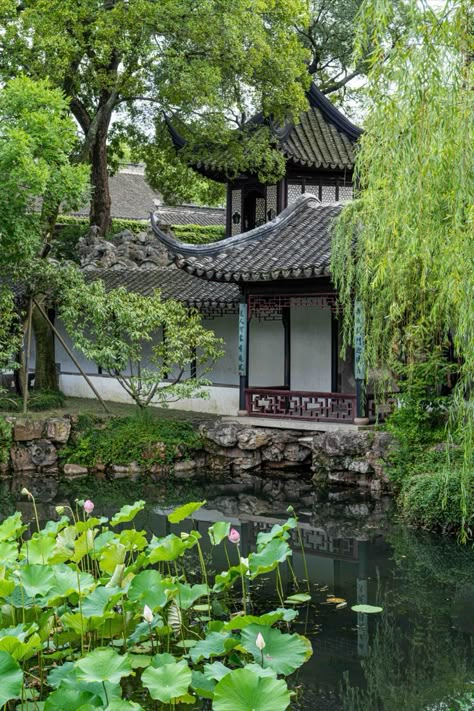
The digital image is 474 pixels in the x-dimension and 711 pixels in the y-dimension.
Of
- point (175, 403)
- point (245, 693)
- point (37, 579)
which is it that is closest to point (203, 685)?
point (245, 693)

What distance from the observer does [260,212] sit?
1705 centimetres

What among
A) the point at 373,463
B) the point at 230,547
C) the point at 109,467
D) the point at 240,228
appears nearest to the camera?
the point at 230,547

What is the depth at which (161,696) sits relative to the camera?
410 centimetres

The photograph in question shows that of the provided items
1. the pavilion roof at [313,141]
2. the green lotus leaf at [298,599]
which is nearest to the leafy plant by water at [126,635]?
the green lotus leaf at [298,599]

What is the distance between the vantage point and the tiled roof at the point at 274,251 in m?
13.1

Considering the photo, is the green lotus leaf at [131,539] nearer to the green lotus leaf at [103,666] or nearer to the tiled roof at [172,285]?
the green lotus leaf at [103,666]

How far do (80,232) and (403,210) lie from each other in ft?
48.7

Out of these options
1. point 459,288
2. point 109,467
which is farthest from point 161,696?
point 109,467

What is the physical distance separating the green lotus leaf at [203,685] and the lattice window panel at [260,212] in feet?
42.4

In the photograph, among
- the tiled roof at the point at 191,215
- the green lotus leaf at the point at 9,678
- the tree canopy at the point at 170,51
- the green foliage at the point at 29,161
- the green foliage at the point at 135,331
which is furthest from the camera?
the tiled roof at the point at 191,215

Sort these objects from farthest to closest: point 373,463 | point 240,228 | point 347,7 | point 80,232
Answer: point 347,7 → point 80,232 → point 240,228 → point 373,463

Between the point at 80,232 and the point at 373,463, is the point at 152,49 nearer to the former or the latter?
the point at 80,232

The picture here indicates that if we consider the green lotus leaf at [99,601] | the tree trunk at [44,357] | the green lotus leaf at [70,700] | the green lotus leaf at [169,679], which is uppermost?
the tree trunk at [44,357]

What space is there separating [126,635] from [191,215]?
22.5m
